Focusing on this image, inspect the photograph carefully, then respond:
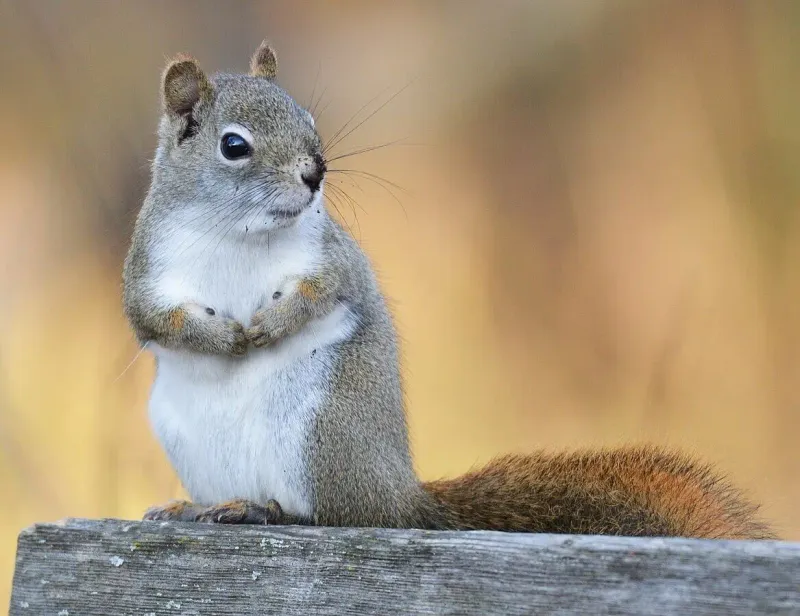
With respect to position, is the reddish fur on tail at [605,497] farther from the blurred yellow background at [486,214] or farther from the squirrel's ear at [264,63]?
the squirrel's ear at [264,63]

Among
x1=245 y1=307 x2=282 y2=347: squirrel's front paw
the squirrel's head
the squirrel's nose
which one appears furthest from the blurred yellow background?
x1=245 y1=307 x2=282 y2=347: squirrel's front paw

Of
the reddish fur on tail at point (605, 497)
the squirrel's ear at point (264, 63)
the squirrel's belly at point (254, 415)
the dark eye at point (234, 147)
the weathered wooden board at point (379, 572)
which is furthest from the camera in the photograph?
the squirrel's ear at point (264, 63)

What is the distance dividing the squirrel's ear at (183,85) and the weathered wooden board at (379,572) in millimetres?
794

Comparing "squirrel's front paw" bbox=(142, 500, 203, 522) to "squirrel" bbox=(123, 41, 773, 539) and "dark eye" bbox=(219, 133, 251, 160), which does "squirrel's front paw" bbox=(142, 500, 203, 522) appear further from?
"dark eye" bbox=(219, 133, 251, 160)

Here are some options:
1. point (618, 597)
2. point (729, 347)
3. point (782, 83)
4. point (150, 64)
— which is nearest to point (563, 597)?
point (618, 597)

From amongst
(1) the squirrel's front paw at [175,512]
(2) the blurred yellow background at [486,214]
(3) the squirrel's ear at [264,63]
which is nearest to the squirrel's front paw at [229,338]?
(1) the squirrel's front paw at [175,512]

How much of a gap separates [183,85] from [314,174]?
1.15 ft

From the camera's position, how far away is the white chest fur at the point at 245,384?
1.60m

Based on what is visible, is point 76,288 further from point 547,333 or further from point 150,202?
point 547,333

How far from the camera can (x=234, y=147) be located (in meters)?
1.73

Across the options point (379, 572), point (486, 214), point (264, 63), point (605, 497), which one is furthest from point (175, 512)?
point (486, 214)

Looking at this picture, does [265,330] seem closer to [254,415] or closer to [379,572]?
[254,415]

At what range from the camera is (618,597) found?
109 cm

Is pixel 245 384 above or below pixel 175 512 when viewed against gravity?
above
